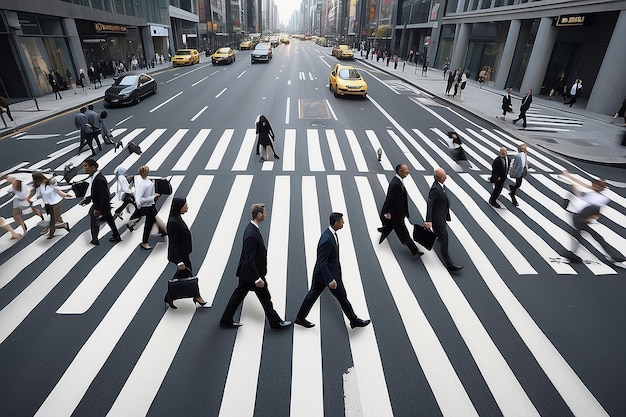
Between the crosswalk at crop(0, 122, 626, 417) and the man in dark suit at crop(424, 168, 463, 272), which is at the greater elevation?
the man in dark suit at crop(424, 168, 463, 272)

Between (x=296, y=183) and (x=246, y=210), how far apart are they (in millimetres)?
2130

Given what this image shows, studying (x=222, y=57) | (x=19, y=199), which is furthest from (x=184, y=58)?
(x=19, y=199)

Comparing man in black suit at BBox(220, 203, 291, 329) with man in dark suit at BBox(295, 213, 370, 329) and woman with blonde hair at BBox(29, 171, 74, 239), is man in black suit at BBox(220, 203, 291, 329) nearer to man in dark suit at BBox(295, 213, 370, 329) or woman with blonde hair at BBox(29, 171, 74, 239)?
man in dark suit at BBox(295, 213, 370, 329)

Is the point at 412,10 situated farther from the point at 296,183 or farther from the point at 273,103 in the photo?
the point at 296,183

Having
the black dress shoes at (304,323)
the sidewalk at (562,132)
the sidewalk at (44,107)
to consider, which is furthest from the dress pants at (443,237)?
the sidewalk at (44,107)

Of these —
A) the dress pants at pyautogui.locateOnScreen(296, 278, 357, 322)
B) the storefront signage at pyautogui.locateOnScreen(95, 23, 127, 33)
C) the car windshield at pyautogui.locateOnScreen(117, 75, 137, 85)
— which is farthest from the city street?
the storefront signage at pyautogui.locateOnScreen(95, 23, 127, 33)

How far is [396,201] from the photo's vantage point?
6.60 metres

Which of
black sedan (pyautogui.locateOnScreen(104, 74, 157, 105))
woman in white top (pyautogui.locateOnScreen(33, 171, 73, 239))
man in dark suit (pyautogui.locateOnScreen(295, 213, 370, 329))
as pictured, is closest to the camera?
man in dark suit (pyautogui.locateOnScreen(295, 213, 370, 329))

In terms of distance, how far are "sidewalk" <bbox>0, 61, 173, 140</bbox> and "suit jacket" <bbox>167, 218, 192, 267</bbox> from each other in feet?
47.6

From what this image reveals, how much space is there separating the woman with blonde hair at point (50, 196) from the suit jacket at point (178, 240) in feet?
13.1

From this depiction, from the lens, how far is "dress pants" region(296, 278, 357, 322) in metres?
4.75

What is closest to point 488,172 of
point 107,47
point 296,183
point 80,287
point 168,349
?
point 296,183

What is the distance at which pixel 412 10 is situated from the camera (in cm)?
5106

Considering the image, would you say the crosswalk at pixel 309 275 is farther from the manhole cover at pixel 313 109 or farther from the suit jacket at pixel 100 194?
the manhole cover at pixel 313 109
